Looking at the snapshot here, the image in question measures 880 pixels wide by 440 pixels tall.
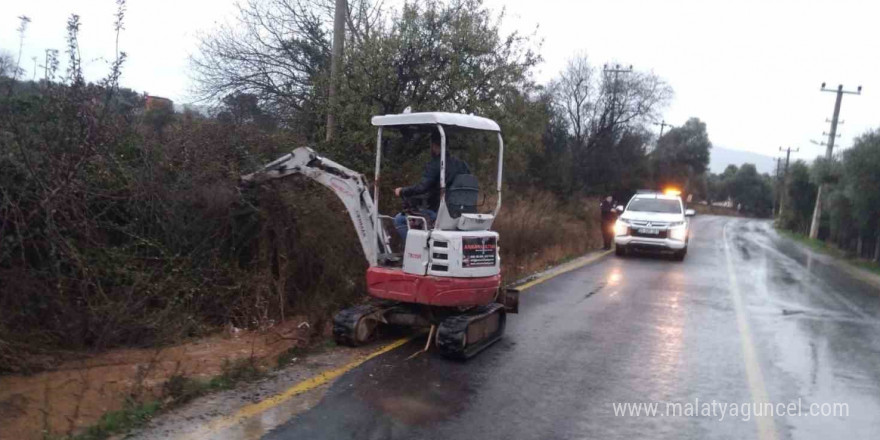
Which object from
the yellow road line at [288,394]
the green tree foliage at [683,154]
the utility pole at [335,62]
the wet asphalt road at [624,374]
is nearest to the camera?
the yellow road line at [288,394]

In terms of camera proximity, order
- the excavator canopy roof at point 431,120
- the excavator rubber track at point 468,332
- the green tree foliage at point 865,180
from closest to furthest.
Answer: the excavator rubber track at point 468,332
the excavator canopy roof at point 431,120
the green tree foliage at point 865,180

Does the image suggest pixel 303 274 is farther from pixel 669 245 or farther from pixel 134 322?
pixel 669 245

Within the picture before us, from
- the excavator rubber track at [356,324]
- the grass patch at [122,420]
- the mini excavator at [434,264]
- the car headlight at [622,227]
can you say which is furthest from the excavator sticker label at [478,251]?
the car headlight at [622,227]

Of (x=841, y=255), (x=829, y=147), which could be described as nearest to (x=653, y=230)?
(x=841, y=255)

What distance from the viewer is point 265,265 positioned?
8969mm

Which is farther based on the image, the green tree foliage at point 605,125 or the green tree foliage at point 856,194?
the green tree foliage at point 605,125

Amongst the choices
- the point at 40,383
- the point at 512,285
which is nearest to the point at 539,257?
the point at 512,285

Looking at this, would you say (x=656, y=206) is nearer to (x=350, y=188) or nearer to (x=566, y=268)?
(x=566, y=268)

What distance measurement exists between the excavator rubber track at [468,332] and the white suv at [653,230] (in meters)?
12.0

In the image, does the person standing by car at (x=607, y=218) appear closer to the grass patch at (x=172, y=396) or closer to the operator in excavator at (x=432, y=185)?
the operator in excavator at (x=432, y=185)

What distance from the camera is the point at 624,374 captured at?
7.46 m

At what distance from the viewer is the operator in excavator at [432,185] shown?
7.93 meters

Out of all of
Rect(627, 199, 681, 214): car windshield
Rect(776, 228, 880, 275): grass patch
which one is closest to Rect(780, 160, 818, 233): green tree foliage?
Rect(776, 228, 880, 275): grass patch

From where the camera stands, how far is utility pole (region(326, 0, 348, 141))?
12828 millimetres
